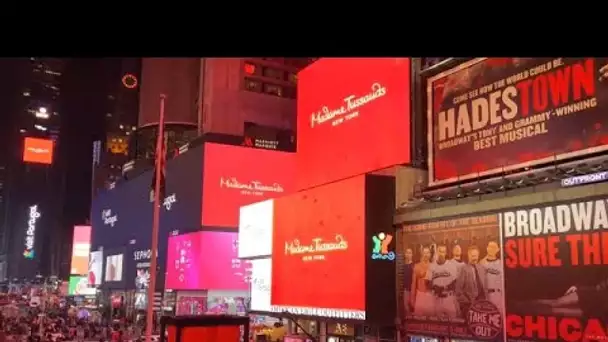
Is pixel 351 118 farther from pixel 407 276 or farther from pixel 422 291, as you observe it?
pixel 422 291

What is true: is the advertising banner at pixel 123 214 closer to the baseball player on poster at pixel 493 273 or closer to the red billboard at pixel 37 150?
the red billboard at pixel 37 150

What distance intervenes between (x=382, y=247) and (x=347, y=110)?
215 inches

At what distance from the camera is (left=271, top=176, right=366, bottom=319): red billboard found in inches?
733

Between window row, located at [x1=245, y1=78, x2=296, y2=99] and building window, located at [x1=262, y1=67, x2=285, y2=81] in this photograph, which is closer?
window row, located at [x1=245, y1=78, x2=296, y2=99]

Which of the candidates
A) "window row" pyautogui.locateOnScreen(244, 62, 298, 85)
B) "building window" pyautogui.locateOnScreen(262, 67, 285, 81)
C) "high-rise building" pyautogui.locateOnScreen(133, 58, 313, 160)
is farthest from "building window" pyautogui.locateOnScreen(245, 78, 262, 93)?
"building window" pyautogui.locateOnScreen(262, 67, 285, 81)

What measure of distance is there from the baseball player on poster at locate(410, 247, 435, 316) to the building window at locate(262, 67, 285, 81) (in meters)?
39.3

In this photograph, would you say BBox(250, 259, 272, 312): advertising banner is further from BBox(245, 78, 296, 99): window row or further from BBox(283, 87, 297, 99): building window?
BBox(283, 87, 297, 99): building window

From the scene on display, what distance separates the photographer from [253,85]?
53188 millimetres

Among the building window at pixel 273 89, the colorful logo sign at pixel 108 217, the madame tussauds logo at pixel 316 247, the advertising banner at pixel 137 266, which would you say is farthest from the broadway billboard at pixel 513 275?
the colorful logo sign at pixel 108 217

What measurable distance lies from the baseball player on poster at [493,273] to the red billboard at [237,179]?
26.1 meters

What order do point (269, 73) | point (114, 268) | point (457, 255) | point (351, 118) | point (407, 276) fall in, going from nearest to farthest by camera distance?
point (457, 255), point (407, 276), point (351, 118), point (269, 73), point (114, 268)

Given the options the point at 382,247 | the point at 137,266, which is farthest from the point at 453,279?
the point at 137,266

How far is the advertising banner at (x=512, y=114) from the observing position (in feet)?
44.2
